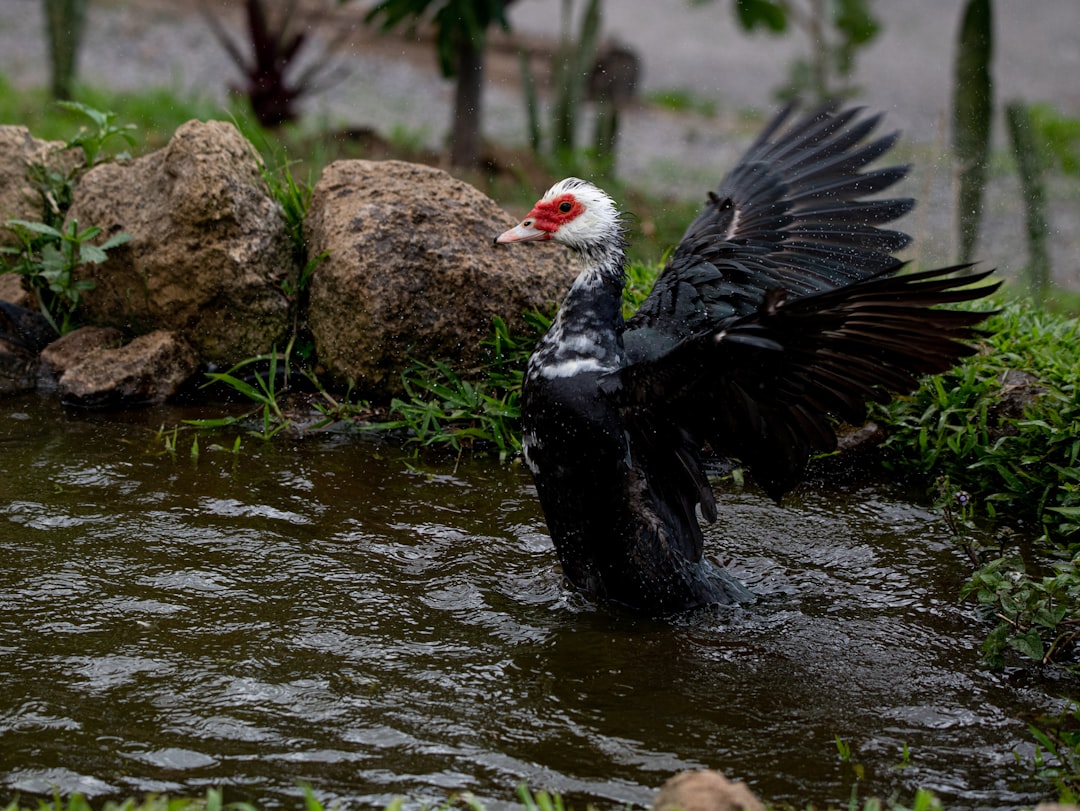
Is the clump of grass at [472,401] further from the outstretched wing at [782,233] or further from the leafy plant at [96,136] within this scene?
the leafy plant at [96,136]

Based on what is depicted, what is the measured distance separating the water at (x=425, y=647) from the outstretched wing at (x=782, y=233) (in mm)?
824

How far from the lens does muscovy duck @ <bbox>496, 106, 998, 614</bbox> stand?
3.08 meters

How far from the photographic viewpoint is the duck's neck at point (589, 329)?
351 cm

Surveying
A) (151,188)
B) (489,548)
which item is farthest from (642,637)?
(151,188)

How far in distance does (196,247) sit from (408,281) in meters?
0.85

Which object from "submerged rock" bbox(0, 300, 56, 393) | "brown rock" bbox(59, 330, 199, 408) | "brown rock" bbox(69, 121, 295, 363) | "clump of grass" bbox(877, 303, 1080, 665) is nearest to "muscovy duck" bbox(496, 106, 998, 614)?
"clump of grass" bbox(877, 303, 1080, 665)

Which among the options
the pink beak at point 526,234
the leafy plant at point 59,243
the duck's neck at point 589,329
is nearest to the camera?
the duck's neck at point 589,329

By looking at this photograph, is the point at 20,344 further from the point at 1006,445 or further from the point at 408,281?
the point at 1006,445

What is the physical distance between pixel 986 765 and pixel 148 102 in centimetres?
868

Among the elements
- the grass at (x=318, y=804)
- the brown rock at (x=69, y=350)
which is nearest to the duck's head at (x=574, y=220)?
the grass at (x=318, y=804)

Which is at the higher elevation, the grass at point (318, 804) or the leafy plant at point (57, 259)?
the leafy plant at point (57, 259)

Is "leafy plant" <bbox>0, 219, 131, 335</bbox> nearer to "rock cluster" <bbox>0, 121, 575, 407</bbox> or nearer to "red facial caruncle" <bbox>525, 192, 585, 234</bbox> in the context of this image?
"rock cluster" <bbox>0, 121, 575, 407</bbox>

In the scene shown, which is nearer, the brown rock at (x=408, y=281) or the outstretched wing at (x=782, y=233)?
the outstretched wing at (x=782, y=233)

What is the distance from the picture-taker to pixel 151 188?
5051mm
